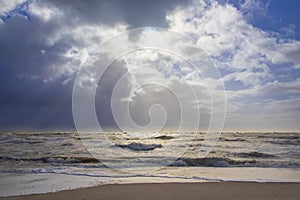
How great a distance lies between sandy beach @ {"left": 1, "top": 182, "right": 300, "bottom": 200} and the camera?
7.70 metres

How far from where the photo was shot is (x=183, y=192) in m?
8.17

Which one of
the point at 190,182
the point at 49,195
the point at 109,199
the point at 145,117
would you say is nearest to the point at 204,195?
the point at 190,182

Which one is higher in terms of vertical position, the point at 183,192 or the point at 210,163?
the point at 210,163

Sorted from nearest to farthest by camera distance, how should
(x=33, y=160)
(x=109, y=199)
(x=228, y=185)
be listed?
(x=109, y=199), (x=228, y=185), (x=33, y=160)

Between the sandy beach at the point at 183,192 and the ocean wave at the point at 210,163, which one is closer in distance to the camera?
the sandy beach at the point at 183,192

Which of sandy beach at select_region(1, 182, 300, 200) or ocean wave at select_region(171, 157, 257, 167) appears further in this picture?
ocean wave at select_region(171, 157, 257, 167)

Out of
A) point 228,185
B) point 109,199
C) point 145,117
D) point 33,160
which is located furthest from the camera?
point 33,160

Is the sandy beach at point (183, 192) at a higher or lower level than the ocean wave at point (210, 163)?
lower

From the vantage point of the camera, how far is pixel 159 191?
824cm

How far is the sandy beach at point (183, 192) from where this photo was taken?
7.70 meters

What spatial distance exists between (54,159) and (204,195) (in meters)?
13.1

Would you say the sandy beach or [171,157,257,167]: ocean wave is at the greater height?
[171,157,257,167]: ocean wave

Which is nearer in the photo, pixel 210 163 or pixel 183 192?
pixel 183 192

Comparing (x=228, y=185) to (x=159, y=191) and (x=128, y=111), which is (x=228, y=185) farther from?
(x=128, y=111)
